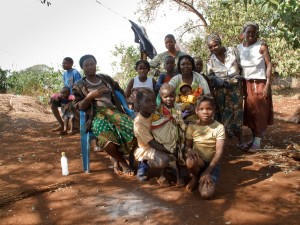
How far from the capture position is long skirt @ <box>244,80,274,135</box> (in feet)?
14.9

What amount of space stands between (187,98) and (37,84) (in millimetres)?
14279

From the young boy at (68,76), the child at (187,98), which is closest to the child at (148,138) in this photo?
the child at (187,98)

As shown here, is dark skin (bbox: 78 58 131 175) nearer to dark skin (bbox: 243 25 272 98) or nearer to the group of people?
the group of people

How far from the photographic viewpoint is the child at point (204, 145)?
10.7ft

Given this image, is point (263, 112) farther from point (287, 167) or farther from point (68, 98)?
point (68, 98)

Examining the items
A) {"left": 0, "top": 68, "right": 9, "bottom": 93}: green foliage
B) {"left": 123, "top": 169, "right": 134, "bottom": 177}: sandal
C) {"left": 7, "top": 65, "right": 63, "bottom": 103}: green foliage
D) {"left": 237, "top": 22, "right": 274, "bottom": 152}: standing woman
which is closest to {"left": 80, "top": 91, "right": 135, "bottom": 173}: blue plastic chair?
{"left": 123, "top": 169, "right": 134, "bottom": 177}: sandal

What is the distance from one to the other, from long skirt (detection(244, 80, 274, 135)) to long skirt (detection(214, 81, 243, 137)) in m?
0.13

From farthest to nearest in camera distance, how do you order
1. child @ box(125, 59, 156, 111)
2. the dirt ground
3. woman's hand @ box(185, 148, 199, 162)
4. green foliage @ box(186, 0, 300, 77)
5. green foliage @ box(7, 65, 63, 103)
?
green foliage @ box(7, 65, 63, 103) → green foliage @ box(186, 0, 300, 77) → child @ box(125, 59, 156, 111) → woman's hand @ box(185, 148, 199, 162) → the dirt ground

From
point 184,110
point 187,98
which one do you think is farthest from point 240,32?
point 184,110

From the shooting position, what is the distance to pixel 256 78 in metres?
4.50

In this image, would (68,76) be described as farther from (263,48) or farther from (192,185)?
(192,185)

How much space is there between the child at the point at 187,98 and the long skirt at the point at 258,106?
0.96 meters

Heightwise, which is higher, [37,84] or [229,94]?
[37,84]

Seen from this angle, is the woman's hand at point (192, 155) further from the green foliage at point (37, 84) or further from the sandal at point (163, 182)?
the green foliage at point (37, 84)
